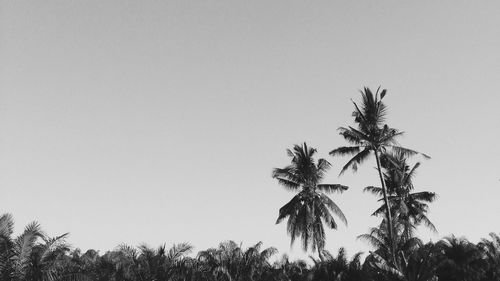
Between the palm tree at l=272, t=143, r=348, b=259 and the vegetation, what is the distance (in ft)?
0.22

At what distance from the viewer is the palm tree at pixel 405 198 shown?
112ft

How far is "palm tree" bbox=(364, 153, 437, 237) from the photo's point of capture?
34.1 meters

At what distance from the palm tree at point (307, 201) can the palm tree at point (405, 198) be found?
7707 millimetres

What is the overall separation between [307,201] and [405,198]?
12085mm

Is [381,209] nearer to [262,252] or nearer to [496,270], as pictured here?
[496,270]

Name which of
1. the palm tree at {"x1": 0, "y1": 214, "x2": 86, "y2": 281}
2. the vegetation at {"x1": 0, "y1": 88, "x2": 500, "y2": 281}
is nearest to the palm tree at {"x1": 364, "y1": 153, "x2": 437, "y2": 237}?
the vegetation at {"x1": 0, "y1": 88, "x2": 500, "y2": 281}

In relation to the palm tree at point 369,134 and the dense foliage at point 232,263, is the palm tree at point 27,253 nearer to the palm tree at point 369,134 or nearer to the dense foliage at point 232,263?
the dense foliage at point 232,263

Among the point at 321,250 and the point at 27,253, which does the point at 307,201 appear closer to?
the point at 321,250

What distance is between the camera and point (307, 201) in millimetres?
28203

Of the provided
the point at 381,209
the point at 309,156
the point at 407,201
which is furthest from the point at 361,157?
the point at 407,201

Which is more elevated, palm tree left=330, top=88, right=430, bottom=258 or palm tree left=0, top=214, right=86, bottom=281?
palm tree left=330, top=88, right=430, bottom=258

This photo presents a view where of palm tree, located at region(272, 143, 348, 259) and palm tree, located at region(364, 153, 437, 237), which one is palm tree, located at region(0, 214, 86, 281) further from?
palm tree, located at region(364, 153, 437, 237)

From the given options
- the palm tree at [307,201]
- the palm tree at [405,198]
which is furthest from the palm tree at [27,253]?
the palm tree at [405,198]

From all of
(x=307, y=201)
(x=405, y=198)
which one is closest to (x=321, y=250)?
(x=307, y=201)
